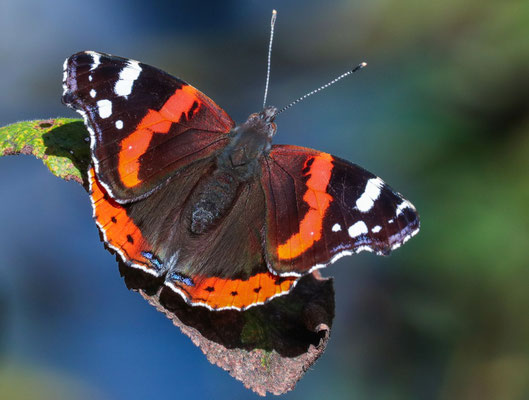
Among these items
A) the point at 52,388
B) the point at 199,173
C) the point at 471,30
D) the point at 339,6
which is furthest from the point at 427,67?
the point at 52,388

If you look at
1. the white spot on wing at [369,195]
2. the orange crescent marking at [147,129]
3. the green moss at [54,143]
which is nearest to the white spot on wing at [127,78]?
the orange crescent marking at [147,129]

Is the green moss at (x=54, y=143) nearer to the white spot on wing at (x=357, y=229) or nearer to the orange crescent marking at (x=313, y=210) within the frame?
the orange crescent marking at (x=313, y=210)

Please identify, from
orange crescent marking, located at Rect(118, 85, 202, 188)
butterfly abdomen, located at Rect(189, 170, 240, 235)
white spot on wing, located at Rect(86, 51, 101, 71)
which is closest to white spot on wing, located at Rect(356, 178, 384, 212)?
butterfly abdomen, located at Rect(189, 170, 240, 235)

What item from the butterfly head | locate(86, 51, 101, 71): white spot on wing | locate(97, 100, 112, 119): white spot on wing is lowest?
locate(97, 100, 112, 119): white spot on wing

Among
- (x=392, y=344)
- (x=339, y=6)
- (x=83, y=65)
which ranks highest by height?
(x=339, y=6)

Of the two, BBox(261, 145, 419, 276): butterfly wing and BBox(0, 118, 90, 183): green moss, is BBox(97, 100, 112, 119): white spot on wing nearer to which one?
BBox(0, 118, 90, 183): green moss

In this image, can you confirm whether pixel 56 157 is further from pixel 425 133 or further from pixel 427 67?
pixel 427 67

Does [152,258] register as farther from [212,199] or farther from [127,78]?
[127,78]
